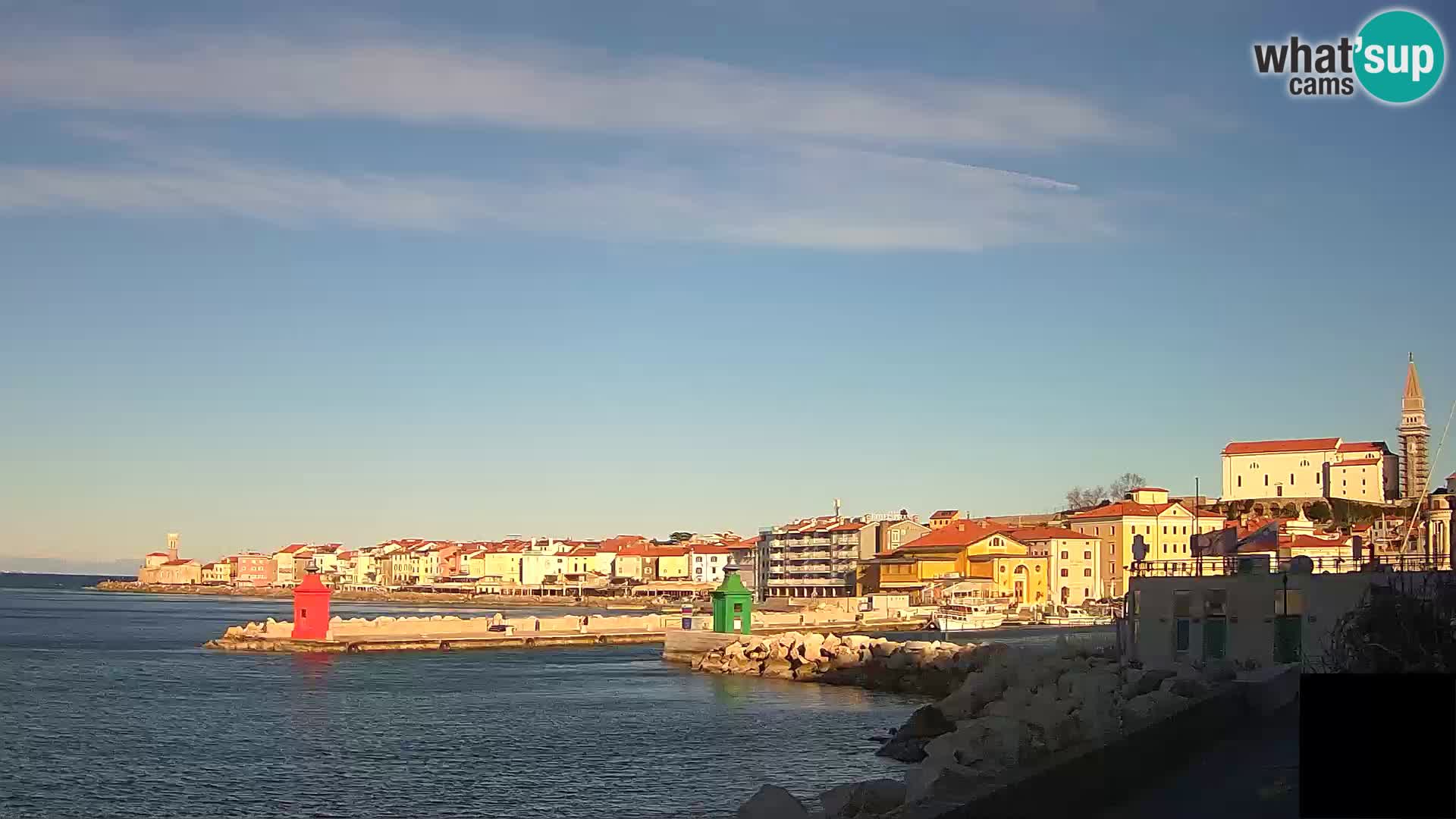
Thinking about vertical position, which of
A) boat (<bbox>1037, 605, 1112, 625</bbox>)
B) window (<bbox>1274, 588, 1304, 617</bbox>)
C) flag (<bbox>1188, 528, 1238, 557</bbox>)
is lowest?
boat (<bbox>1037, 605, 1112, 625</bbox>)

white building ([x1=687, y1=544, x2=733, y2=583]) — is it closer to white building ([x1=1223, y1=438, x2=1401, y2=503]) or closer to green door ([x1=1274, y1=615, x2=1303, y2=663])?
white building ([x1=1223, y1=438, x2=1401, y2=503])

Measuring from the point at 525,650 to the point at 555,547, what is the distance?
364 feet

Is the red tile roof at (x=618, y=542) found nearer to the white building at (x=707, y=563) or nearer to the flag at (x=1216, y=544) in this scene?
the white building at (x=707, y=563)

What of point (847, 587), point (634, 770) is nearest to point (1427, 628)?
point (634, 770)

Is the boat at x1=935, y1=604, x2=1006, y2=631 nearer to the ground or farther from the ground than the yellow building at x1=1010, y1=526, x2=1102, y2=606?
nearer to the ground

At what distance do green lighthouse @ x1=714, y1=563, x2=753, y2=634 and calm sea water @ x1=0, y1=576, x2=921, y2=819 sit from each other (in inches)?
232

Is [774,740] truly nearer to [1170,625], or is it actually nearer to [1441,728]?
[1170,625]

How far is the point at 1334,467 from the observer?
11500cm

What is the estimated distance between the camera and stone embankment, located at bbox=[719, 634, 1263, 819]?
46.1 feet

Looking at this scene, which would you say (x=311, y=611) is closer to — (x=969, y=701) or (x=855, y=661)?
(x=855, y=661)

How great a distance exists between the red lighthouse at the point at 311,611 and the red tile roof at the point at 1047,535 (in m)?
53.1

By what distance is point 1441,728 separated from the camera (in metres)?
3.49

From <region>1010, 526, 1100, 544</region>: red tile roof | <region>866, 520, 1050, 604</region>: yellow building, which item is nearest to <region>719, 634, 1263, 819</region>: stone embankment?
<region>866, 520, 1050, 604</region>: yellow building

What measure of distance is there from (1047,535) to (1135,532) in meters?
5.81
